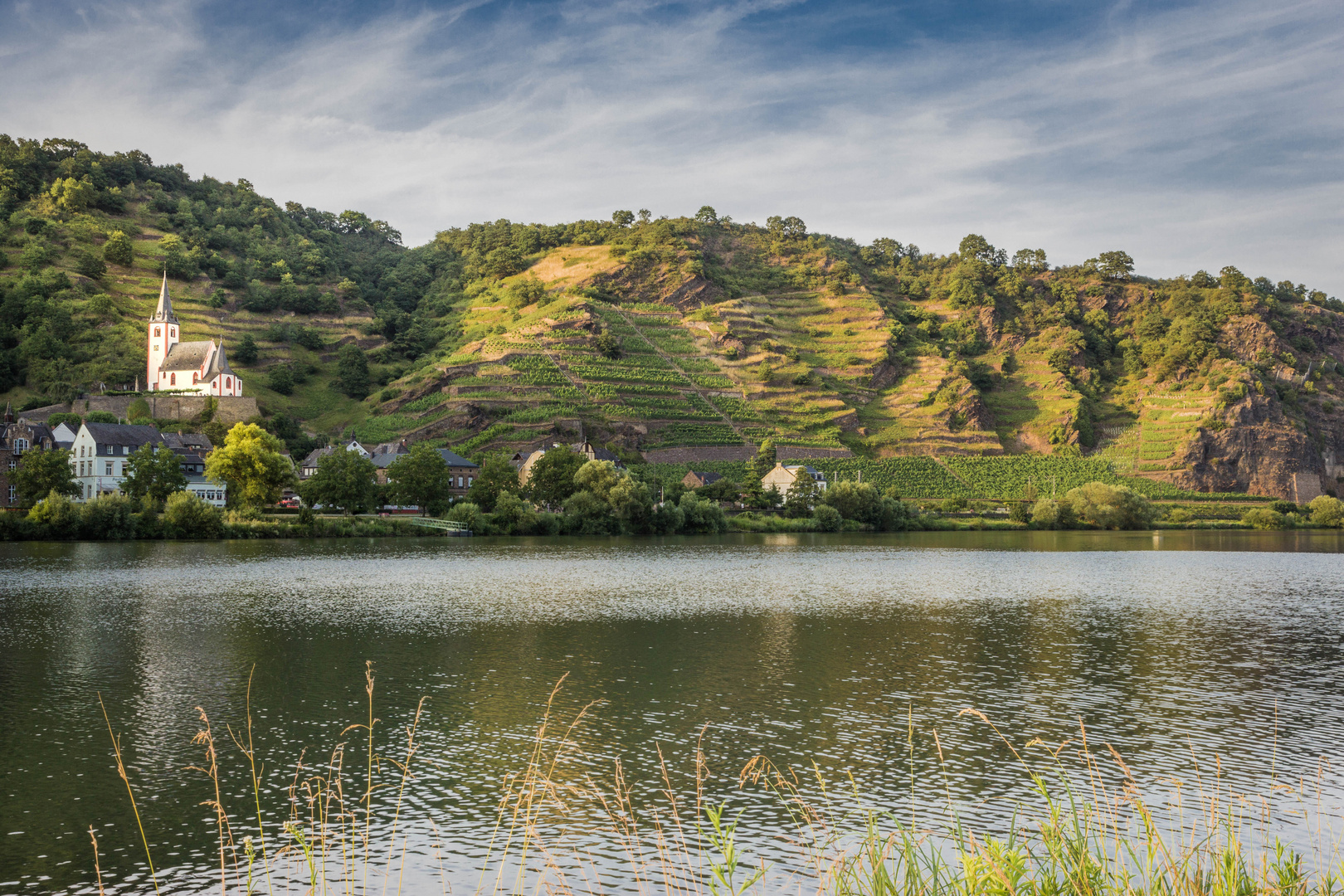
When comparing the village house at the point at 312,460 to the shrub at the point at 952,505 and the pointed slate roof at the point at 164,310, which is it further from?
the shrub at the point at 952,505

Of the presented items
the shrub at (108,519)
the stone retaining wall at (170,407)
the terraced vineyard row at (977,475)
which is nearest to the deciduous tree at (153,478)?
the shrub at (108,519)

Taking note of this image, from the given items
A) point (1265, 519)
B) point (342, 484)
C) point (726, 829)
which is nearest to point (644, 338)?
point (342, 484)

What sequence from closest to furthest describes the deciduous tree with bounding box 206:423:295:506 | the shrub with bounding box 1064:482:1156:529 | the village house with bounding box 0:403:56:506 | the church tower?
the deciduous tree with bounding box 206:423:295:506 < the village house with bounding box 0:403:56:506 < the shrub with bounding box 1064:482:1156:529 < the church tower

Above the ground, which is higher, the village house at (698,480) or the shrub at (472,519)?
the village house at (698,480)

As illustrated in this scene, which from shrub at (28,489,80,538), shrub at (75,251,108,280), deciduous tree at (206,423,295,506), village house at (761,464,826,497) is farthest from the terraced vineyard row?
shrub at (75,251,108,280)

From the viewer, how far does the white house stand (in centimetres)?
8981

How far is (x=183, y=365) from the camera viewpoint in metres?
119

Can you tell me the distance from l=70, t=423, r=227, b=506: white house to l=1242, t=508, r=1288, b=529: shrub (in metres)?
114

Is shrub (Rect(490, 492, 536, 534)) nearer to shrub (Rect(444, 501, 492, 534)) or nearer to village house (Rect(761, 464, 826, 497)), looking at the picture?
shrub (Rect(444, 501, 492, 534))

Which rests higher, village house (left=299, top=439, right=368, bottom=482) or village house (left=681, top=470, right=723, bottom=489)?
village house (left=299, top=439, right=368, bottom=482)

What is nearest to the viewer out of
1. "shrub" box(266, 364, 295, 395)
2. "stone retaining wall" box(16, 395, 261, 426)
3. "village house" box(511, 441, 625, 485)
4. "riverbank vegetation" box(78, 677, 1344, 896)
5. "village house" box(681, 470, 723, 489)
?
"riverbank vegetation" box(78, 677, 1344, 896)

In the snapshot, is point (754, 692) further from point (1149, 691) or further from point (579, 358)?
point (579, 358)

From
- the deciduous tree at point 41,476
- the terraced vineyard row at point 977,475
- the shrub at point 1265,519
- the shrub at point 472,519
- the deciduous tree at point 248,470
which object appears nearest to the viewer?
the deciduous tree at point 41,476

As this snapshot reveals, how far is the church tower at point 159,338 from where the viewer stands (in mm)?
120438
